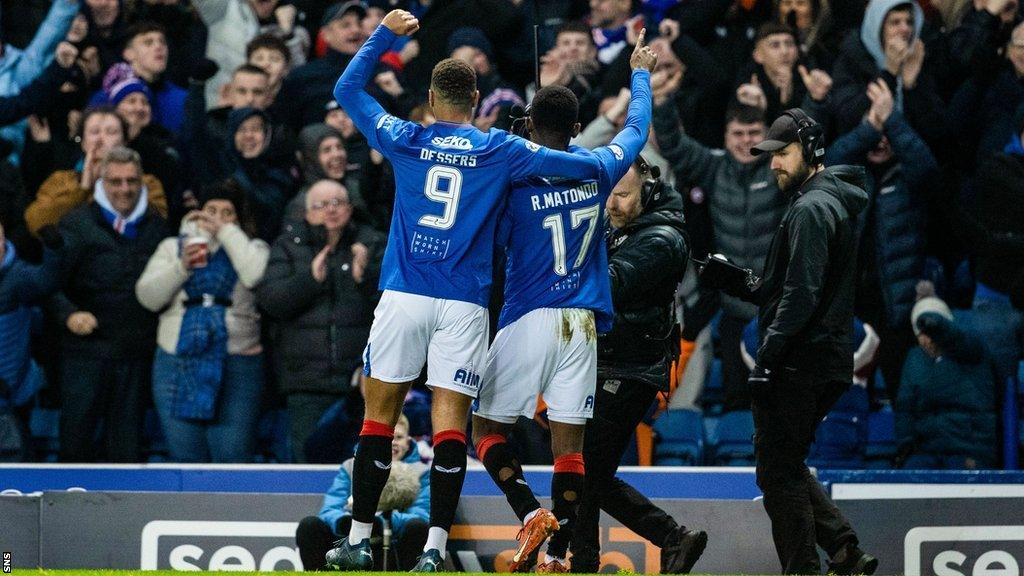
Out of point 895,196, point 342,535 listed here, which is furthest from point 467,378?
point 895,196

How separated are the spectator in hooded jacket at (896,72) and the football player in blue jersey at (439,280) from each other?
15.4 feet

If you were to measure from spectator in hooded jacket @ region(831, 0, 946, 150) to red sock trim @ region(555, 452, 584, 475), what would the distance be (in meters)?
4.74

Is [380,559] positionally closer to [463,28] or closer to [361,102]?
[361,102]

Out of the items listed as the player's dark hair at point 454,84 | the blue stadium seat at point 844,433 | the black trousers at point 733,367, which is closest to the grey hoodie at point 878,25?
the black trousers at point 733,367

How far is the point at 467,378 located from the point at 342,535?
79.6 inches

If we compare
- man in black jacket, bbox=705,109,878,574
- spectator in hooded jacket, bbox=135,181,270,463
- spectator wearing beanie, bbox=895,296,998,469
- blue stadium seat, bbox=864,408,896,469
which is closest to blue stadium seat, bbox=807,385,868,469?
blue stadium seat, bbox=864,408,896,469

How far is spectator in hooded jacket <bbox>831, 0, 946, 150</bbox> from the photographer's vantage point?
11289 mm

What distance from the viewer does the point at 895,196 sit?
11.1 metres

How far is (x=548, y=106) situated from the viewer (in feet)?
24.3

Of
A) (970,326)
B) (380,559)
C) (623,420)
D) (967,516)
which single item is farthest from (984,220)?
(380,559)

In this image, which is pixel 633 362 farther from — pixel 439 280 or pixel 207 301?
pixel 207 301

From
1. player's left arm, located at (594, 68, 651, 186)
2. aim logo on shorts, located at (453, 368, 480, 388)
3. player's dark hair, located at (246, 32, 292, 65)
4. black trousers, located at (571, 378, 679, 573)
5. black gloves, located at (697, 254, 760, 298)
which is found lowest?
black trousers, located at (571, 378, 679, 573)

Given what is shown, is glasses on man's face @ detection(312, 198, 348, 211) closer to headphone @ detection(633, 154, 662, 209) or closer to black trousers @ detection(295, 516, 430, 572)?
black trousers @ detection(295, 516, 430, 572)

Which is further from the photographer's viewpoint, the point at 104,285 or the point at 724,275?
the point at 104,285
